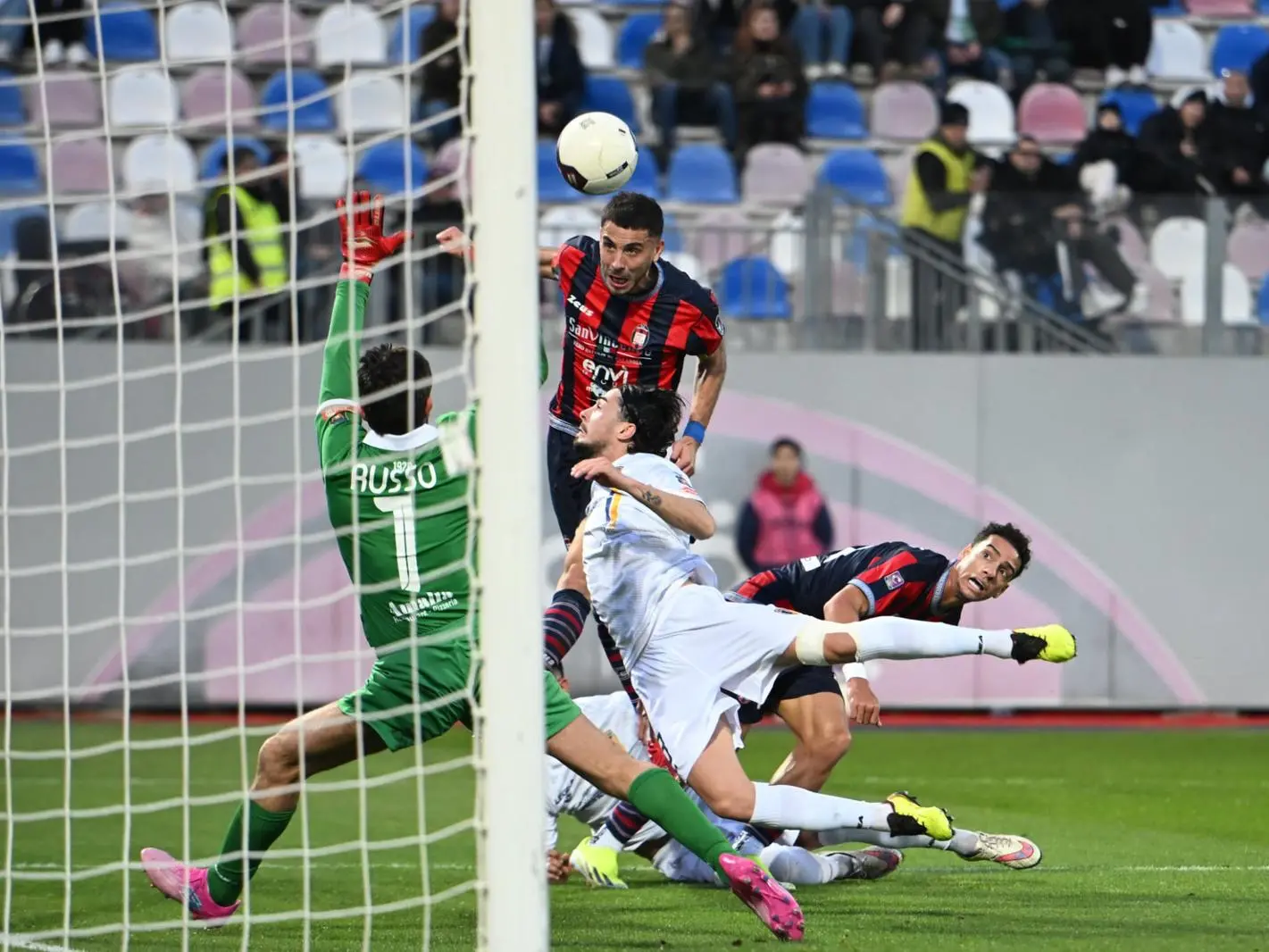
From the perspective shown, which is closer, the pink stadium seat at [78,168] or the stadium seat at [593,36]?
the pink stadium seat at [78,168]

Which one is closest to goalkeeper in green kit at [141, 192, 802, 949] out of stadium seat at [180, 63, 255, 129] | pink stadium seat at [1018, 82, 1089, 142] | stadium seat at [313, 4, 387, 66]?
stadium seat at [180, 63, 255, 129]

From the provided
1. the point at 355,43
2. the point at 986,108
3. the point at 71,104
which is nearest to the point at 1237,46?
the point at 986,108

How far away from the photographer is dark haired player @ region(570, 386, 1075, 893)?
217 inches

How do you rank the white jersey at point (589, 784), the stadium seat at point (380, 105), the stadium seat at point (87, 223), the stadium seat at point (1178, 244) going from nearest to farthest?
the white jersey at point (589, 784) < the stadium seat at point (87, 223) < the stadium seat at point (1178, 244) < the stadium seat at point (380, 105)

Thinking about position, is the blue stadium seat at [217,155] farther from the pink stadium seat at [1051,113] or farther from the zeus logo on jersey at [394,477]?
the zeus logo on jersey at [394,477]

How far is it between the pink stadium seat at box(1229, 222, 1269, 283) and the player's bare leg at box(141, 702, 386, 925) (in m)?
9.71

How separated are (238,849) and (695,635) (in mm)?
1604

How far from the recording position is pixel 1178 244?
13.4 meters

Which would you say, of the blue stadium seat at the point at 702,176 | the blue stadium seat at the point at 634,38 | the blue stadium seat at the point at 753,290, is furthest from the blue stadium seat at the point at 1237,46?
the blue stadium seat at the point at 753,290

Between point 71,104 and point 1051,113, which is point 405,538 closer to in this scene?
point 71,104

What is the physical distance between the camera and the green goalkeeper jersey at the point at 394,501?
17.9 feet

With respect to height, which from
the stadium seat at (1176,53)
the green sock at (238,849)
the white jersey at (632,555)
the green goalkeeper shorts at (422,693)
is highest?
the stadium seat at (1176,53)

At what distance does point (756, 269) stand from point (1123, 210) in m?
2.72

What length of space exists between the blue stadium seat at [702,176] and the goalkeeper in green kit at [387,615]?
31.3 feet
